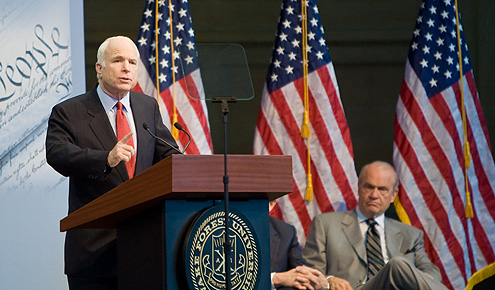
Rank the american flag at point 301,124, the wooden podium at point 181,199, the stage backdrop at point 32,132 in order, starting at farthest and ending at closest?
the american flag at point 301,124
the stage backdrop at point 32,132
the wooden podium at point 181,199

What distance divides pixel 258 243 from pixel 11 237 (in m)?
2.55

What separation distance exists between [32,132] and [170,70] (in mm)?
1094

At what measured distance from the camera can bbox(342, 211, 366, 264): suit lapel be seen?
14.0 feet

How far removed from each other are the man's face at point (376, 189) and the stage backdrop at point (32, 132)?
180 centimetres

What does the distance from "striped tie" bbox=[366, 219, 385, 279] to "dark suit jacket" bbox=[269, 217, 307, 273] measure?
0.45 metres

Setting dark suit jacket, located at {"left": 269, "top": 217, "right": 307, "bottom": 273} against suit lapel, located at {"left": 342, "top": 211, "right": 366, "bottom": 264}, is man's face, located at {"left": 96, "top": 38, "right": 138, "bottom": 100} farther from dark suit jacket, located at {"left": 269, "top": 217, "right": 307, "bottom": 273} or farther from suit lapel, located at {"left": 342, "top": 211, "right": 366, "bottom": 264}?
suit lapel, located at {"left": 342, "top": 211, "right": 366, "bottom": 264}

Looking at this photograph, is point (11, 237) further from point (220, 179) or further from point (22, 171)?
point (220, 179)

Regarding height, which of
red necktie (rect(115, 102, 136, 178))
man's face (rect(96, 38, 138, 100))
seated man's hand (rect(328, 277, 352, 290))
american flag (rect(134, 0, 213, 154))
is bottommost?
seated man's hand (rect(328, 277, 352, 290))

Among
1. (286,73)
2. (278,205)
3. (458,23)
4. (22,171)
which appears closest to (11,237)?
(22,171)

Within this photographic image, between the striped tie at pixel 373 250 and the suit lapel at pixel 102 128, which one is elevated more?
the suit lapel at pixel 102 128

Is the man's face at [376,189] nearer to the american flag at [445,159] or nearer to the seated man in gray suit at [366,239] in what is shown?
the seated man in gray suit at [366,239]

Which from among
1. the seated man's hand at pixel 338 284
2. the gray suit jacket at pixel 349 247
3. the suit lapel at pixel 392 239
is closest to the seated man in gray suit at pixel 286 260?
the seated man's hand at pixel 338 284

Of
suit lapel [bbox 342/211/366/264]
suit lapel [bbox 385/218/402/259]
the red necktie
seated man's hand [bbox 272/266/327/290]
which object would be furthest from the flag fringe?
the red necktie

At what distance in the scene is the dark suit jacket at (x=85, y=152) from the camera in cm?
215
